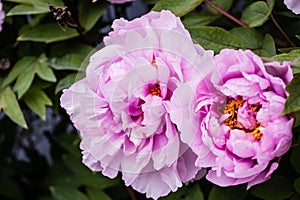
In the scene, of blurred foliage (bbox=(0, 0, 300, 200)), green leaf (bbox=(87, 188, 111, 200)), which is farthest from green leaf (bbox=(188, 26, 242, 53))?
green leaf (bbox=(87, 188, 111, 200))

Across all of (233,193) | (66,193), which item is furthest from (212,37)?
(66,193)

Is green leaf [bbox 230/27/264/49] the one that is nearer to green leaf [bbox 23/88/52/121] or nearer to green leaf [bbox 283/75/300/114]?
green leaf [bbox 283/75/300/114]

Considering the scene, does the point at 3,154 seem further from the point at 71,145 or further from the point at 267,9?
the point at 267,9

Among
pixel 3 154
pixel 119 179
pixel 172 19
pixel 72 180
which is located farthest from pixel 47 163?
pixel 172 19

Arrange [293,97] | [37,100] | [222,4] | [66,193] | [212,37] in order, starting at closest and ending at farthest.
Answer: [293,97] → [212,37] → [222,4] → [37,100] → [66,193]

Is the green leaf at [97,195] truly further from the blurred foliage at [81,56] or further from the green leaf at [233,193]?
the green leaf at [233,193]

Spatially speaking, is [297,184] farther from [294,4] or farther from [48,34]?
[48,34]
